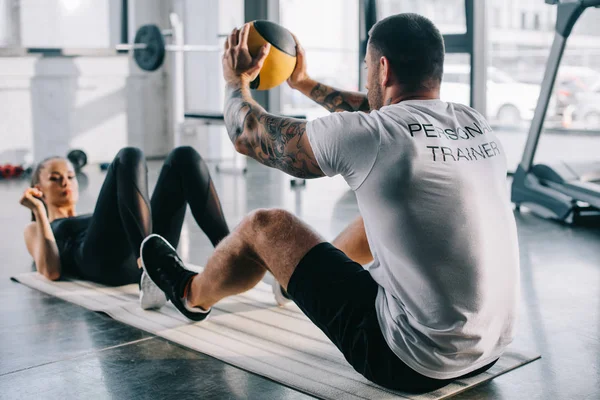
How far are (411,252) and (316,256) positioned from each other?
27 centimetres

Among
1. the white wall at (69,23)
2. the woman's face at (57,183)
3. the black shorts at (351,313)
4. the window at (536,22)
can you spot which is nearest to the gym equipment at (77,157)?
the white wall at (69,23)

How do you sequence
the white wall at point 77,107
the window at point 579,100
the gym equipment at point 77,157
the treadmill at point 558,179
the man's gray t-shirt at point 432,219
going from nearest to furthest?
the man's gray t-shirt at point 432,219 < the treadmill at point 558,179 < the window at point 579,100 < the gym equipment at point 77,157 < the white wall at point 77,107

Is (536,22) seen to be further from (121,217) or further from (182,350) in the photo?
(182,350)

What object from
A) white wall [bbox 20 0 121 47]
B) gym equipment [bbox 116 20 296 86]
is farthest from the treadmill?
white wall [bbox 20 0 121 47]

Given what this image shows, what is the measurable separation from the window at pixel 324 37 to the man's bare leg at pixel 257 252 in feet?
17.7

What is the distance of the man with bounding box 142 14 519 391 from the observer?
1.40m

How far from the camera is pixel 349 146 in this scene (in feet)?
4.60

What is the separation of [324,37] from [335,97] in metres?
5.39

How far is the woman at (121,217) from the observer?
230cm

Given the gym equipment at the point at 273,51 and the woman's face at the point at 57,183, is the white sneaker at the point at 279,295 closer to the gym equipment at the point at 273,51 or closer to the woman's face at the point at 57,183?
the gym equipment at the point at 273,51

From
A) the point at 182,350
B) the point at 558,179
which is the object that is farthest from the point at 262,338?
the point at 558,179

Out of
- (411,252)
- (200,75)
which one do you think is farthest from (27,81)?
(411,252)

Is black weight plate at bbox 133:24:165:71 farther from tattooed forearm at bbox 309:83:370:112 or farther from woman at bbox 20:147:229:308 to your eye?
tattooed forearm at bbox 309:83:370:112

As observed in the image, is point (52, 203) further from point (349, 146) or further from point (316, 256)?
point (349, 146)
